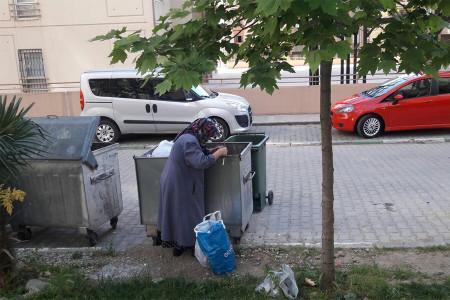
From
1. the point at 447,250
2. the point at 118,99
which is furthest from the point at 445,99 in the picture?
the point at 118,99

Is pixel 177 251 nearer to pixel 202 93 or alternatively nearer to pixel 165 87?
pixel 165 87

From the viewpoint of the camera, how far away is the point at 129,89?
41.5 ft

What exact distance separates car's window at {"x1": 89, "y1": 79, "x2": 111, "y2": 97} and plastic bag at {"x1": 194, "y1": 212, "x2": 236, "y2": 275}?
8904 millimetres

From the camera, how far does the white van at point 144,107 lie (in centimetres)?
1244

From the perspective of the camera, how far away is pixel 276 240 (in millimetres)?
5785

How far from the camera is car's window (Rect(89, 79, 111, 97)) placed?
12781 millimetres

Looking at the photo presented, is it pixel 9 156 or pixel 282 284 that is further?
pixel 9 156

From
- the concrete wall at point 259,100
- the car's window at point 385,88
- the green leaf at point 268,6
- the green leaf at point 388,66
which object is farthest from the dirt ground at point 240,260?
the concrete wall at point 259,100

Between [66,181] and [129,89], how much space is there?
24.1 feet

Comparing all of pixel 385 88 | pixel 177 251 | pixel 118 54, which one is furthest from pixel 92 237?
pixel 385 88

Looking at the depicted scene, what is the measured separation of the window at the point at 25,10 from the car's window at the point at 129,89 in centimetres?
778

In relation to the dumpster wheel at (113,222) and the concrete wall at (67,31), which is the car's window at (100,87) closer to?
the concrete wall at (67,31)

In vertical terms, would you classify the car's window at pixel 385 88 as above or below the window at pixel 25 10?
below

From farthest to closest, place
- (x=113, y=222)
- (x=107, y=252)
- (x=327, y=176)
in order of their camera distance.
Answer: (x=113, y=222), (x=107, y=252), (x=327, y=176)
